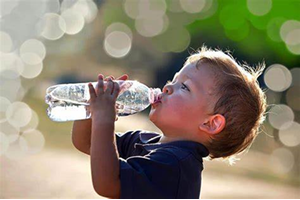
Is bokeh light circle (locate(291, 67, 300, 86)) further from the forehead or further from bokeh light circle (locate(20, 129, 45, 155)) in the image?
the forehead

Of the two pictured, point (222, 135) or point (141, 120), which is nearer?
point (222, 135)

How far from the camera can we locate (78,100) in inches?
95.4

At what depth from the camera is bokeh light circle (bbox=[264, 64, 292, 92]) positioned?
880 cm

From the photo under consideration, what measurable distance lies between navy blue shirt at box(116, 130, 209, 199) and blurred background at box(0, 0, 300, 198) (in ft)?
11.3

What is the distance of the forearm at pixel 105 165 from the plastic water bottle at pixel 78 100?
1.28 ft

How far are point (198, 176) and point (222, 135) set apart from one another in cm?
28

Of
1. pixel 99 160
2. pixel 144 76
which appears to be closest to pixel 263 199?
pixel 99 160

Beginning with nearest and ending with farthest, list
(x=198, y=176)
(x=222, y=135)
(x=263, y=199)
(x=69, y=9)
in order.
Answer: (x=198, y=176) < (x=222, y=135) < (x=263, y=199) < (x=69, y=9)

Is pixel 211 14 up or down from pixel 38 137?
up

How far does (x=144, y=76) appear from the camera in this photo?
34.1ft

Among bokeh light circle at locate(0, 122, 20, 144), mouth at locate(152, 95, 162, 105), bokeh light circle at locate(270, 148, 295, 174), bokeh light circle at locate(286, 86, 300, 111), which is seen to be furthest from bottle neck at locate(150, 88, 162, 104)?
bokeh light circle at locate(286, 86, 300, 111)

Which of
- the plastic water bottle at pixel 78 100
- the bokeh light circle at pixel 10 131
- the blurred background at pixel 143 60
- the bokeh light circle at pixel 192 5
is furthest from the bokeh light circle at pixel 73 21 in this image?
the plastic water bottle at pixel 78 100

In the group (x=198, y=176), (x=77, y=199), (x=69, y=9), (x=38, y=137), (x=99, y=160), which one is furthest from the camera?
(x=69, y=9)

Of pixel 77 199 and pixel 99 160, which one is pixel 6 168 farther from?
pixel 99 160
